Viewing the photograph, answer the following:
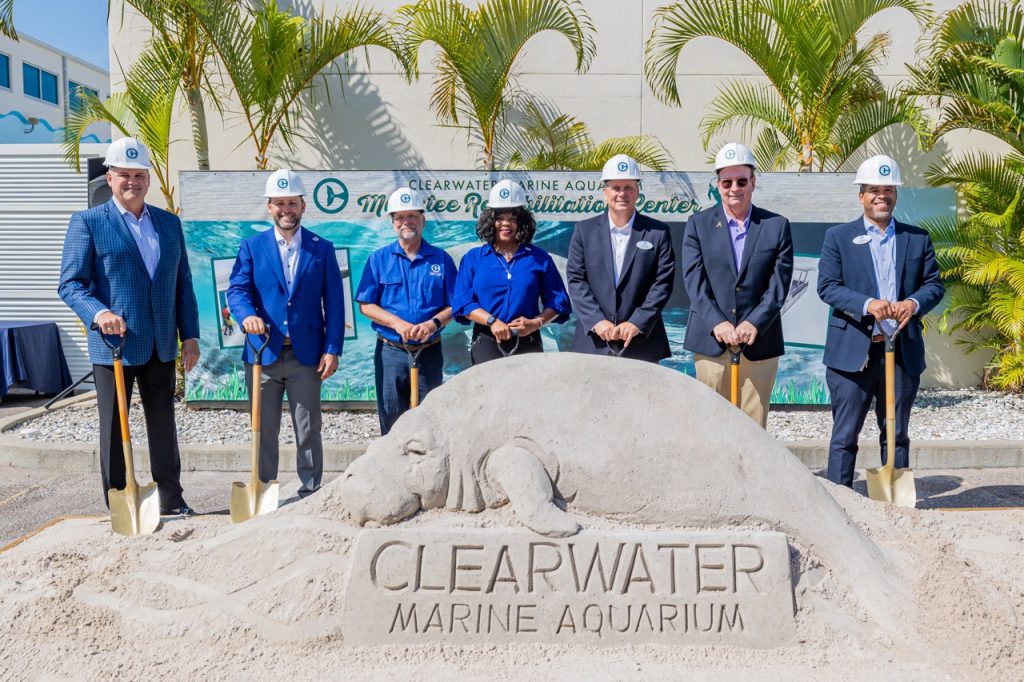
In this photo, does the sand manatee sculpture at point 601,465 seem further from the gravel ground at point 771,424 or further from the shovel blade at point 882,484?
the gravel ground at point 771,424

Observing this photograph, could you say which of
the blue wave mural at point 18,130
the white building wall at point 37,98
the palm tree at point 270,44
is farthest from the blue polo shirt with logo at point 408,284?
the white building wall at point 37,98

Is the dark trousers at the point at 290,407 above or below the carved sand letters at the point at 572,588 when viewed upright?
above

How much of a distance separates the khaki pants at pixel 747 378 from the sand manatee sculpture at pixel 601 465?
1.07 m

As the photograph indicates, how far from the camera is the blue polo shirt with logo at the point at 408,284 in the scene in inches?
197

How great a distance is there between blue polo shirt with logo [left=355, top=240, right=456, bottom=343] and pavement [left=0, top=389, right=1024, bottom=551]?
1256 millimetres

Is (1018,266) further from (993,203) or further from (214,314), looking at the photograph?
(214,314)

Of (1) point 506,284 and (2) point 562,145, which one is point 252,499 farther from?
(2) point 562,145

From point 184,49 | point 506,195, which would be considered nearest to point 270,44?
point 184,49

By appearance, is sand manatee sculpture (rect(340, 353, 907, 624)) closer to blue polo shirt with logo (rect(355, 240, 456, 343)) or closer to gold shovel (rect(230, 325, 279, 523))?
gold shovel (rect(230, 325, 279, 523))

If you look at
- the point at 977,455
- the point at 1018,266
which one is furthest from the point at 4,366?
the point at 1018,266

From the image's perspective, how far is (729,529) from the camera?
135 inches

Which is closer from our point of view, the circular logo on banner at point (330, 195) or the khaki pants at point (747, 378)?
the khaki pants at point (747, 378)

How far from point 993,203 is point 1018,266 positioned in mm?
871

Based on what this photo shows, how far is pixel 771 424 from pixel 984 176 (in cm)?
354
